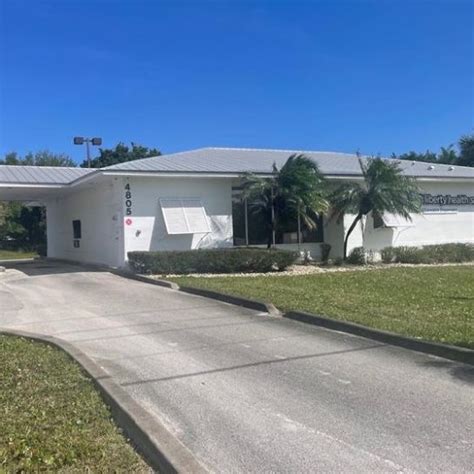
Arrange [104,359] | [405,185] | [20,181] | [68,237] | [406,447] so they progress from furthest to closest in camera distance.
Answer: [68,237]
[20,181]
[405,185]
[104,359]
[406,447]

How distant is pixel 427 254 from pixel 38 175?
54.4 ft

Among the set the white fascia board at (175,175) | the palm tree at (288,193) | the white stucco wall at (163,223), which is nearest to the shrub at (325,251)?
the white stucco wall at (163,223)

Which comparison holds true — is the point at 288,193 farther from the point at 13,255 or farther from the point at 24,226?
the point at 24,226

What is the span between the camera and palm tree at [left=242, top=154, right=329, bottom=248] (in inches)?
778

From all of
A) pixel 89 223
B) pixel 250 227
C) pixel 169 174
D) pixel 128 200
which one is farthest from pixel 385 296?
pixel 89 223

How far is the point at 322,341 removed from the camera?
825cm

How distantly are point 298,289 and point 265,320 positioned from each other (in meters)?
3.58

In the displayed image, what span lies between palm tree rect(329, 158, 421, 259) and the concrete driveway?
11.0 meters

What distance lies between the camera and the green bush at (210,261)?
17734 millimetres

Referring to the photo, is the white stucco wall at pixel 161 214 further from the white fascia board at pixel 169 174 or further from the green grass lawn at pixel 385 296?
the green grass lawn at pixel 385 296

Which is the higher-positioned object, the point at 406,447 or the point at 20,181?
the point at 20,181

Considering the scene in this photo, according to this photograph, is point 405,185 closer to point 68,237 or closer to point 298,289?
point 298,289

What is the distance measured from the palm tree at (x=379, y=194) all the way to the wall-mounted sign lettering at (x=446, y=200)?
3.72m

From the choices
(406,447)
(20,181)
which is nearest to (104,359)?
(406,447)
